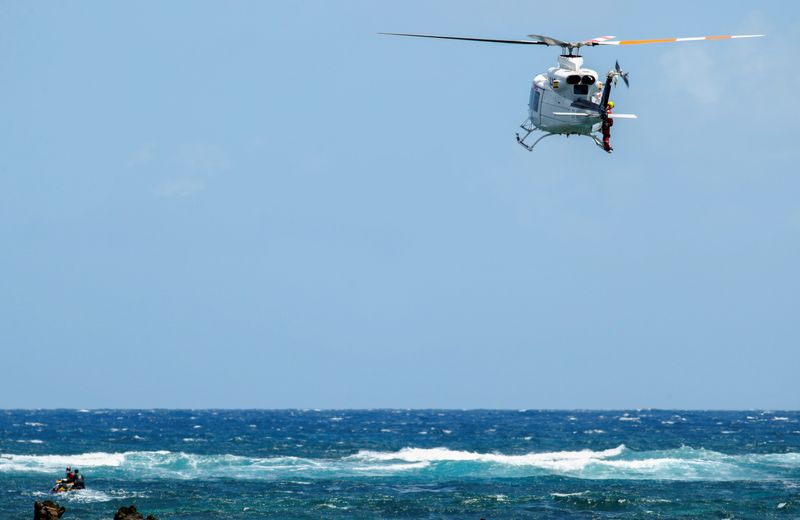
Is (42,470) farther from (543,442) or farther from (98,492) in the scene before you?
(543,442)

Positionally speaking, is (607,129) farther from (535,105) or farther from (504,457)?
(504,457)

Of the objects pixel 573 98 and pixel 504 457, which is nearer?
pixel 573 98

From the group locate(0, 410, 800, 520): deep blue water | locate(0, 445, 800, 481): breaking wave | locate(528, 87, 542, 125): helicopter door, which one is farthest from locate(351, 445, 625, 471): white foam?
locate(528, 87, 542, 125): helicopter door

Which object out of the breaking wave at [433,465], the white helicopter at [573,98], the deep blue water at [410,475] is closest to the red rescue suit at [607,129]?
the white helicopter at [573,98]

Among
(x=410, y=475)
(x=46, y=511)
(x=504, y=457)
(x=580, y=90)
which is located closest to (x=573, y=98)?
(x=580, y=90)

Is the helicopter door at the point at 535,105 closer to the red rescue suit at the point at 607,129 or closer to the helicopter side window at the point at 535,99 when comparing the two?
the helicopter side window at the point at 535,99

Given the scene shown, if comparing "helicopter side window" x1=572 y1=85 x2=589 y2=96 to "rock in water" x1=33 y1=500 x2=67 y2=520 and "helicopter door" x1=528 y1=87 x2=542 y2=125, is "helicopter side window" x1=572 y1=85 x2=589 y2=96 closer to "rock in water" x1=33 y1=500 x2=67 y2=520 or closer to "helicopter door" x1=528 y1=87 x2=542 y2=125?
"helicopter door" x1=528 y1=87 x2=542 y2=125
